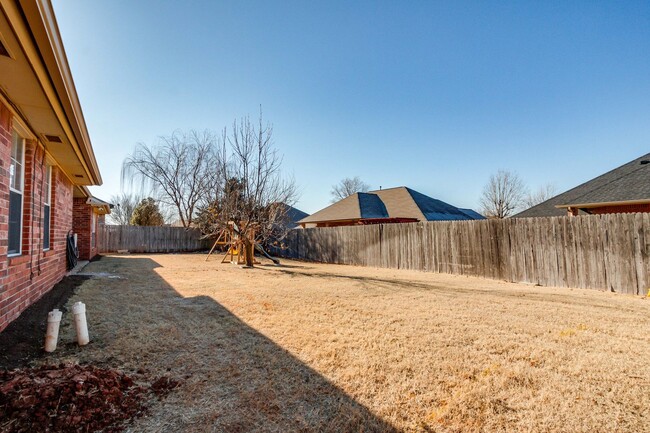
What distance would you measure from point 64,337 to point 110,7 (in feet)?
18.0

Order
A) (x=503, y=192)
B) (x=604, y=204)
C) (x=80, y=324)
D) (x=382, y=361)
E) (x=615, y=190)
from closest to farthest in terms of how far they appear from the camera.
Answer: (x=382, y=361), (x=80, y=324), (x=604, y=204), (x=615, y=190), (x=503, y=192)

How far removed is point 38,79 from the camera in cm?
294

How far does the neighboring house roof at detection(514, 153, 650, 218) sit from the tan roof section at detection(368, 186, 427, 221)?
799 centimetres

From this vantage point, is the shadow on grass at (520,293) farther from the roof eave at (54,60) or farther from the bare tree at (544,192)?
the bare tree at (544,192)

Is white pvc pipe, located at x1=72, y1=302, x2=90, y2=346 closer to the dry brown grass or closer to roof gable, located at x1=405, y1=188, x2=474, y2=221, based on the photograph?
the dry brown grass

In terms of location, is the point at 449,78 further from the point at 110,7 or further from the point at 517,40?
the point at 110,7

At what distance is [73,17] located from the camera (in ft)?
15.3

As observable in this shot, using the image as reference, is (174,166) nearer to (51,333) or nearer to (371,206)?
(371,206)

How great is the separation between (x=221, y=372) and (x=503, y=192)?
30026mm

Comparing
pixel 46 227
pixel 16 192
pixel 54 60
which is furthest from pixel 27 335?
pixel 46 227

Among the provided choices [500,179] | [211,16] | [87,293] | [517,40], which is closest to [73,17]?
[211,16]

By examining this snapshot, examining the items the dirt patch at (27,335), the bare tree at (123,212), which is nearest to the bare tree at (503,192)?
the dirt patch at (27,335)

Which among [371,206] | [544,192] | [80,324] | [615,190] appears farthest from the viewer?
[544,192]

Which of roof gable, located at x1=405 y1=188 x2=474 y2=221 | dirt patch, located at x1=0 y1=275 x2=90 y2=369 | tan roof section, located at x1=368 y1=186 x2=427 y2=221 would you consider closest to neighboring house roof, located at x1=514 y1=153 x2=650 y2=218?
roof gable, located at x1=405 y1=188 x2=474 y2=221
